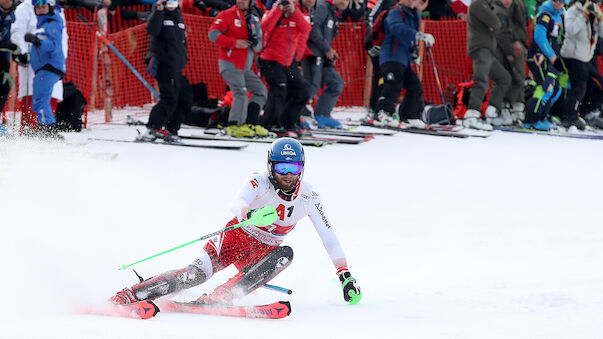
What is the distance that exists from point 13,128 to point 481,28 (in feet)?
24.3

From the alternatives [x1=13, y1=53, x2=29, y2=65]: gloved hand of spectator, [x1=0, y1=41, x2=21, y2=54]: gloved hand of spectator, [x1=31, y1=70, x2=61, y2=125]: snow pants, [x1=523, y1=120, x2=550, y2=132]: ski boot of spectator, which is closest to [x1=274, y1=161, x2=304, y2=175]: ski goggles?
[x1=31, y1=70, x2=61, y2=125]: snow pants

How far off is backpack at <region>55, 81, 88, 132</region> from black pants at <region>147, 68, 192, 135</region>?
1.31 meters

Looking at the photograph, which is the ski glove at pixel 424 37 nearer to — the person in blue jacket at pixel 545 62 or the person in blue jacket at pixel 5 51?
the person in blue jacket at pixel 545 62

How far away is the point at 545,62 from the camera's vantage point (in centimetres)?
1344

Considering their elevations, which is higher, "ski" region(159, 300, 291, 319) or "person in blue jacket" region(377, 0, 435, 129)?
"person in blue jacket" region(377, 0, 435, 129)

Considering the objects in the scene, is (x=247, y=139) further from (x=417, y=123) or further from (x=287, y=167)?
(x=287, y=167)

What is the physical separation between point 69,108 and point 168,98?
1.69 m

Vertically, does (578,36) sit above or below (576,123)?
above

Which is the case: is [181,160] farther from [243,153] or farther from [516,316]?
[516,316]

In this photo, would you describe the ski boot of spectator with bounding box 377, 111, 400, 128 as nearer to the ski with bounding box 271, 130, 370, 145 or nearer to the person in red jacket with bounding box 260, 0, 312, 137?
the ski with bounding box 271, 130, 370, 145

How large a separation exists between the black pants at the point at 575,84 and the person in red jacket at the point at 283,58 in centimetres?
532

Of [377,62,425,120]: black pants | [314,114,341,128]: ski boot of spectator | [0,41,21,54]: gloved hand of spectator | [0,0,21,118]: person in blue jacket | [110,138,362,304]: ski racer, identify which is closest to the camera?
[110,138,362,304]: ski racer

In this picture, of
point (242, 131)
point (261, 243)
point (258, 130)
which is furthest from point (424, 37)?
point (261, 243)

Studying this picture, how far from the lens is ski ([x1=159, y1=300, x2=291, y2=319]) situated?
4.22m
